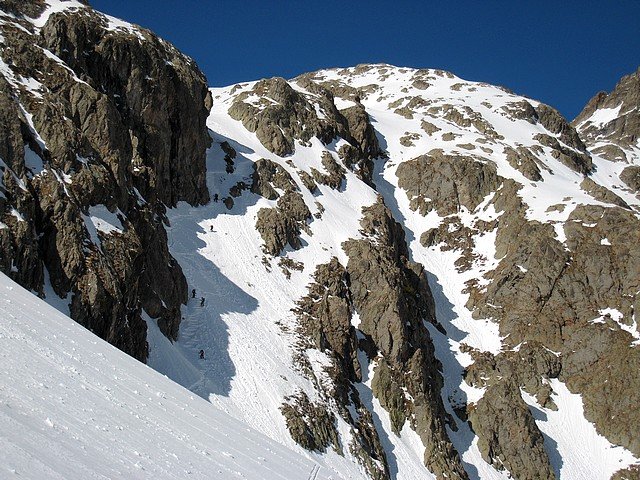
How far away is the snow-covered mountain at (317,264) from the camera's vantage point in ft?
95.7

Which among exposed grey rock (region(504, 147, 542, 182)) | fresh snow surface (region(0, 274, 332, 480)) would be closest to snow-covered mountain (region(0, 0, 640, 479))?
exposed grey rock (region(504, 147, 542, 182))

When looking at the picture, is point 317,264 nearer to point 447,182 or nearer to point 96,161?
point 96,161

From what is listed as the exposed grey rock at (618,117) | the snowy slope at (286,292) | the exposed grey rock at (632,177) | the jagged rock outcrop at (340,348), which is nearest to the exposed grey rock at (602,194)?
the snowy slope at (286,292)

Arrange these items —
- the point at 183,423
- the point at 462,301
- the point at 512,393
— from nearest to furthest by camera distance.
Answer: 1. the point at 183,423
2. the point at 512,393
3. the point at 462,301

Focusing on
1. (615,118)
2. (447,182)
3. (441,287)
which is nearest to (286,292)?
(441,287)

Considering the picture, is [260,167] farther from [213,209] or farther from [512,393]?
[512,393]

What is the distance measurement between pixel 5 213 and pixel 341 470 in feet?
78.8

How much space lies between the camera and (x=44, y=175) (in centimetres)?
2655

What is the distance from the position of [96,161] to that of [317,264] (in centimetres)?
2353

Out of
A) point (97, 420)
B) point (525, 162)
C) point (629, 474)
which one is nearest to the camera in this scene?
point (97, 420)

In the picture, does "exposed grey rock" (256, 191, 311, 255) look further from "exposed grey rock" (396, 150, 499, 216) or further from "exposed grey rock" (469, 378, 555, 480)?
"exposed grey rock" (396, 150, 499, 216)

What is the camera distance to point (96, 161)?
103 ft

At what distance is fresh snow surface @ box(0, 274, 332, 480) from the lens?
561cm

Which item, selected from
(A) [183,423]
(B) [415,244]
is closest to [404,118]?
(B) [415,244]
